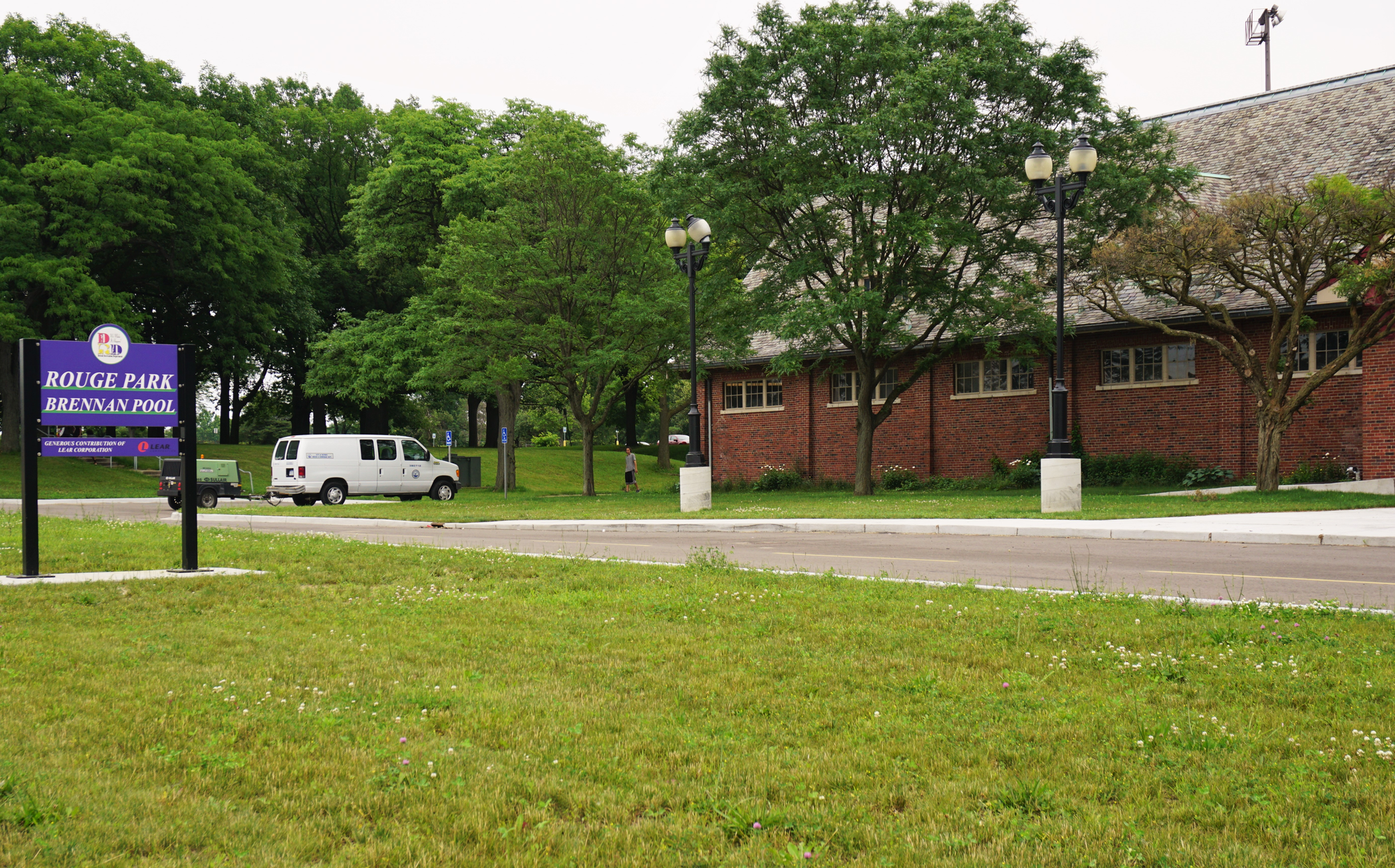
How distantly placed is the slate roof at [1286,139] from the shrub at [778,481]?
36.7ft

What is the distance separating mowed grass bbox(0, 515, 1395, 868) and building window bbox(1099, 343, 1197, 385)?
2334 centimetres

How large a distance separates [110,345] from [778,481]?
2832 cm

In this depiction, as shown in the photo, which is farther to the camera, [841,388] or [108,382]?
[841,388]

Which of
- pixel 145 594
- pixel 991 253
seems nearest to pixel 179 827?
pixel 145 594

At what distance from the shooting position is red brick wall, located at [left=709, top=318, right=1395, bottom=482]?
1038 inches

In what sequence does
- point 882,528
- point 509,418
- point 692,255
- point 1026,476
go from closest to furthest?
point 882,528
point 692,255
point 1026,476
point 509,418

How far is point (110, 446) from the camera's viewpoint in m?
11.7

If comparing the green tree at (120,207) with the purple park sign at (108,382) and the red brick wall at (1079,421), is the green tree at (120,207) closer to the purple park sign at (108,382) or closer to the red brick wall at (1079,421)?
the red brick wall at (1079,421)

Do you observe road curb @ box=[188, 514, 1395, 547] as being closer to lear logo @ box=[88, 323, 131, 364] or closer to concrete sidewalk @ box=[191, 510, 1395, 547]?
concrete sidewalk @ box=[191, 510, 1395, 547]

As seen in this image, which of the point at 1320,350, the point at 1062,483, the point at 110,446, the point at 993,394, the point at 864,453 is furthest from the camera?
the point at 993,394

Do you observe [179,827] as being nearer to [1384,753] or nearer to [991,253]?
[1384,753]

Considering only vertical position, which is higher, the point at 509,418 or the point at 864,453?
the point at 509,418

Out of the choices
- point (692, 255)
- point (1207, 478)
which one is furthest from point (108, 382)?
point (1207, 478)

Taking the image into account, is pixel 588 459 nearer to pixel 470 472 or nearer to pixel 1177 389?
pixel 470 472
